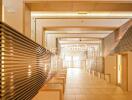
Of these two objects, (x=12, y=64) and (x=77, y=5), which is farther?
(x=77, y=5)

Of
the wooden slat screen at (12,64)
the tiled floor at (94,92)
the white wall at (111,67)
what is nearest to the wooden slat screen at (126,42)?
the tiled floor at (94,92)

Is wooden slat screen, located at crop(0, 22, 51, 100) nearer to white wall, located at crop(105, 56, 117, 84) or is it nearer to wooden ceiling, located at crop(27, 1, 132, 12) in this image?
wooden ceiling, located at crop(27, 1, 132, 12)

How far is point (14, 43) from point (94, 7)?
460cm

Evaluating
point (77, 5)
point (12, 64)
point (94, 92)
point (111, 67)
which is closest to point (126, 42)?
point (94, 92)

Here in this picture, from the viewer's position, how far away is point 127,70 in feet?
36.5

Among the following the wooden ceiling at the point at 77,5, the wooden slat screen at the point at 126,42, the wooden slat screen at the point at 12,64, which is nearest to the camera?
the wooden slat screen at the point at 12,64

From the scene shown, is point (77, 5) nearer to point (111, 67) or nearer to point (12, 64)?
point (12, 64)

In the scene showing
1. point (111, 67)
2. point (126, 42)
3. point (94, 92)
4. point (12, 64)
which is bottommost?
point (94, 92)

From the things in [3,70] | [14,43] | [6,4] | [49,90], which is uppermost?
[6,4]

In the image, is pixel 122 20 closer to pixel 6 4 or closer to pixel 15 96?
pixel 6 4

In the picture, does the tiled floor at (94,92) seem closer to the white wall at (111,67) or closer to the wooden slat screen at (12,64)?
→ the white wall at (111,67)

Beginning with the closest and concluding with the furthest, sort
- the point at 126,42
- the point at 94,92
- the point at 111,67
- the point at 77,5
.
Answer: the point at 77,5 → the point at 94,92 → the point at 126,42 → the point at 111,67

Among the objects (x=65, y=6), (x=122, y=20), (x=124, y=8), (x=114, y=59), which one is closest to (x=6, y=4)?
(x=65, y=6)

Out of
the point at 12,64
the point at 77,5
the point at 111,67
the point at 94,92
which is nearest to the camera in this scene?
the point at 12,64
